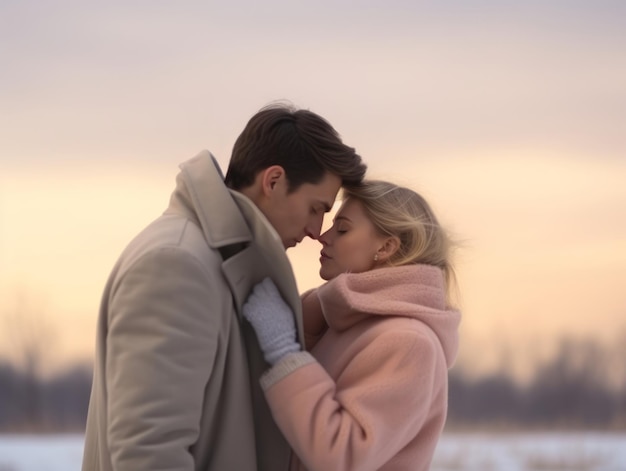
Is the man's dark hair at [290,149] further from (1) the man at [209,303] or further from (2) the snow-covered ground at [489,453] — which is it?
(2) the snow-covered ground at [489,453]

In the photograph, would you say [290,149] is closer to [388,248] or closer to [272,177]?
[272,177]

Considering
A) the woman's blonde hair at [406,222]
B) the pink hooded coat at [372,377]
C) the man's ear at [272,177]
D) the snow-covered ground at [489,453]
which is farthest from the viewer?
the snow-covered ground at [489,453]

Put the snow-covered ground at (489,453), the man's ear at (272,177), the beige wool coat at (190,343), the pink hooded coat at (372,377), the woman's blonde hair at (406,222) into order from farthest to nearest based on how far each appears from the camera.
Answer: the snow-covered ground at (489,453), the woman's blonde hair at (406,222), the man's ear at (272,177), the pink hooded coat at (372,377), the beige wool coat at (190,343)

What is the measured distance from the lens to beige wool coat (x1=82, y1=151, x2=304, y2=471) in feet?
5.97

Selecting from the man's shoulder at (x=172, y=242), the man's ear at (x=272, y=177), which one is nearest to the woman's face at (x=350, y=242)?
the man's ear at (x=272, y=177)

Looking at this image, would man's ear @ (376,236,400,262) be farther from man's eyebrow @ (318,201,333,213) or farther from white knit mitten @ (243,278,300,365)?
white knit mitten @ (243,278,300,365)

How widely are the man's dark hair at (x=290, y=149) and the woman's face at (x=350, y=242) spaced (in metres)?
0.12

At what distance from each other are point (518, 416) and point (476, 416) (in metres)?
0.22

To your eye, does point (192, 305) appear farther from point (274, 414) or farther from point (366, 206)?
point (366, 206)

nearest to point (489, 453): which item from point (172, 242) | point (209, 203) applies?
point (209, 203)

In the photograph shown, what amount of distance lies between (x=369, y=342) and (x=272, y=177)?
37 centimetres

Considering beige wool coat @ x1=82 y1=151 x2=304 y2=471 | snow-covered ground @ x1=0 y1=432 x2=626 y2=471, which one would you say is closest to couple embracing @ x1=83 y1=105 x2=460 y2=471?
beige wool coat @ x1=82 y1=151 x2=304 y2=471

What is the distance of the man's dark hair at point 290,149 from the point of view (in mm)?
2146

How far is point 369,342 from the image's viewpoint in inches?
82.7
